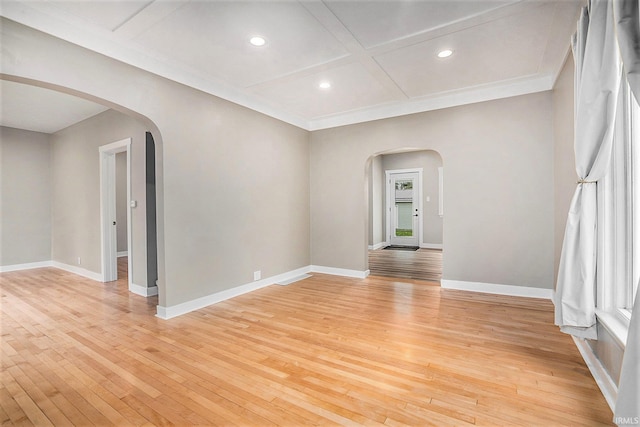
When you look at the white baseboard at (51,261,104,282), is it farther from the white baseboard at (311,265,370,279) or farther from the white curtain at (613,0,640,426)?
the white curtain at (613,0,640,426)

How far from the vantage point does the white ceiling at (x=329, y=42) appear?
2387 millimetres

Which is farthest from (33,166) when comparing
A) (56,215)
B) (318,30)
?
(318,30)

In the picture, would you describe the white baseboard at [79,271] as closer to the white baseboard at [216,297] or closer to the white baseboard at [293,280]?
the white baseboard at [216,297]

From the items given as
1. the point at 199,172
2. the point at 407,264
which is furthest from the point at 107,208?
the point at 407,264

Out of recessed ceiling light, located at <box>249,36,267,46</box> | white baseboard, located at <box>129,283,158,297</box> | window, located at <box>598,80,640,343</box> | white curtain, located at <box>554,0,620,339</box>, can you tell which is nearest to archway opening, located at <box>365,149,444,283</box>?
white baseboard, located at <box>129,283,158,297</box>

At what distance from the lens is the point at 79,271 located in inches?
219

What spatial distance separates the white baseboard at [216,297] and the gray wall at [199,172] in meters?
0.07

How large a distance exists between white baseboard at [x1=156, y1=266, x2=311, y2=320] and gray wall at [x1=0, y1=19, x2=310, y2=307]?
68mm

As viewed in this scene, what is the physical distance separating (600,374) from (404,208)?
735 centimetres

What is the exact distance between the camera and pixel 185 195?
354cm

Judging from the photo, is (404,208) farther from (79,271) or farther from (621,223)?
(79,271)

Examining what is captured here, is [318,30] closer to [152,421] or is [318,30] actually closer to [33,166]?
[152,421]

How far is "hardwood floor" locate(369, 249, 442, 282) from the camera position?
5.36 metres

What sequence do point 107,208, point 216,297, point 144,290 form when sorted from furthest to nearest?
point 107,208
point 144,290
point 216,297
